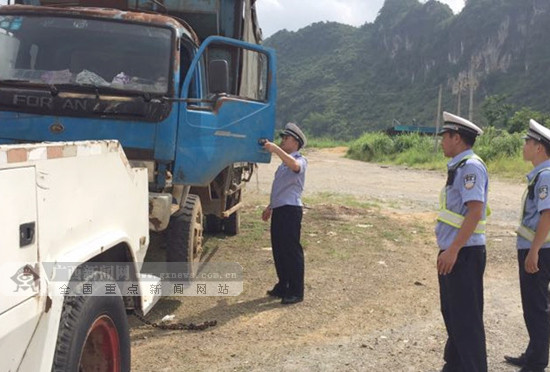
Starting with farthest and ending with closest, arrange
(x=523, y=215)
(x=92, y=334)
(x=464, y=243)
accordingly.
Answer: (x=523, y=215), (x=464, y=243), (x=92, y=334)

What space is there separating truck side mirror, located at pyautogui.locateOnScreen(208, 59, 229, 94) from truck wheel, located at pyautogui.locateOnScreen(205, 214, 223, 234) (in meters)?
3.55

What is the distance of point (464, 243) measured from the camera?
3102 millimetres

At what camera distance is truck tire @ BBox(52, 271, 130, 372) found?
7.21 feet

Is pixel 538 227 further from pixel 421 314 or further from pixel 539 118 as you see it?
pixel 539 118

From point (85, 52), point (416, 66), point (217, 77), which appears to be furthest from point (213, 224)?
point (416, 66)

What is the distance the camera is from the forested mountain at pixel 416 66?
82.2 metres

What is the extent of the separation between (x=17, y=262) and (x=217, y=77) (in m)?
3.18

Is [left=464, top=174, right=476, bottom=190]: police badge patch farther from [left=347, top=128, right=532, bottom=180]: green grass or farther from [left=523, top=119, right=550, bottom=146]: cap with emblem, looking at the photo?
[left=347, top=128, right=532, bottom=180]: green grass

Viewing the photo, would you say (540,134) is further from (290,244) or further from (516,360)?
(290,244)

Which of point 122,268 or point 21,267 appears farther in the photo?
point 122,268


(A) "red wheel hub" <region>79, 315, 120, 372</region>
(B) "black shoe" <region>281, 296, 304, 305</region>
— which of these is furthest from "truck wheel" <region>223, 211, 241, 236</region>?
(A) "red wheel hub" <region>79, 315, 120, 372</region>

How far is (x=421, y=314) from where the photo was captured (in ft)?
15.9

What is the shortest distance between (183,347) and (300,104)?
102 metres

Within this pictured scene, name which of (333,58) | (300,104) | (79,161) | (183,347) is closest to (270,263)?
(183,347)
